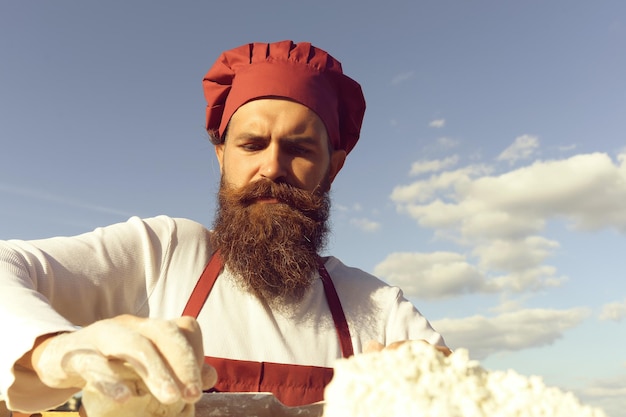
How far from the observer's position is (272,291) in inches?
104

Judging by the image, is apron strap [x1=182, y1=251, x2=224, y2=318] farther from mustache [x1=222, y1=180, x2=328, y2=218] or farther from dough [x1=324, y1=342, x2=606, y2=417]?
dough [x1=324, y1=342, x2=606, y2=417]

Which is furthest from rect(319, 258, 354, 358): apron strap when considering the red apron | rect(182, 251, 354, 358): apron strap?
the red apron

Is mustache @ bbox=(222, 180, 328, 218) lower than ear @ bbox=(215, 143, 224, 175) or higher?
lower

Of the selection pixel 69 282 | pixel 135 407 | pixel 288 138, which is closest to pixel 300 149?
pixel 288 138

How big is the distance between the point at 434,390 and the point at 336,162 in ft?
7.15

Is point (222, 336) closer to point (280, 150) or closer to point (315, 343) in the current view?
point (315, 343)

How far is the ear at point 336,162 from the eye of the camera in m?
3.10

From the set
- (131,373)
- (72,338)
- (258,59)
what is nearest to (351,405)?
(131,373)

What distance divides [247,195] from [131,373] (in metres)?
1.67

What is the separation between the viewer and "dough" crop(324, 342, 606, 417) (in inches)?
39.8

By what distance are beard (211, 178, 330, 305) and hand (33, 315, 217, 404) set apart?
4.80ft

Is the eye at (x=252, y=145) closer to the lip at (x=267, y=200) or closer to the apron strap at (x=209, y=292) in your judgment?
the lip at (x=267, y=200)

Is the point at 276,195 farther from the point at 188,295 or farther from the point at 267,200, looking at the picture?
the point at 188,295

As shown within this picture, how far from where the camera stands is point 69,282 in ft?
7.16
